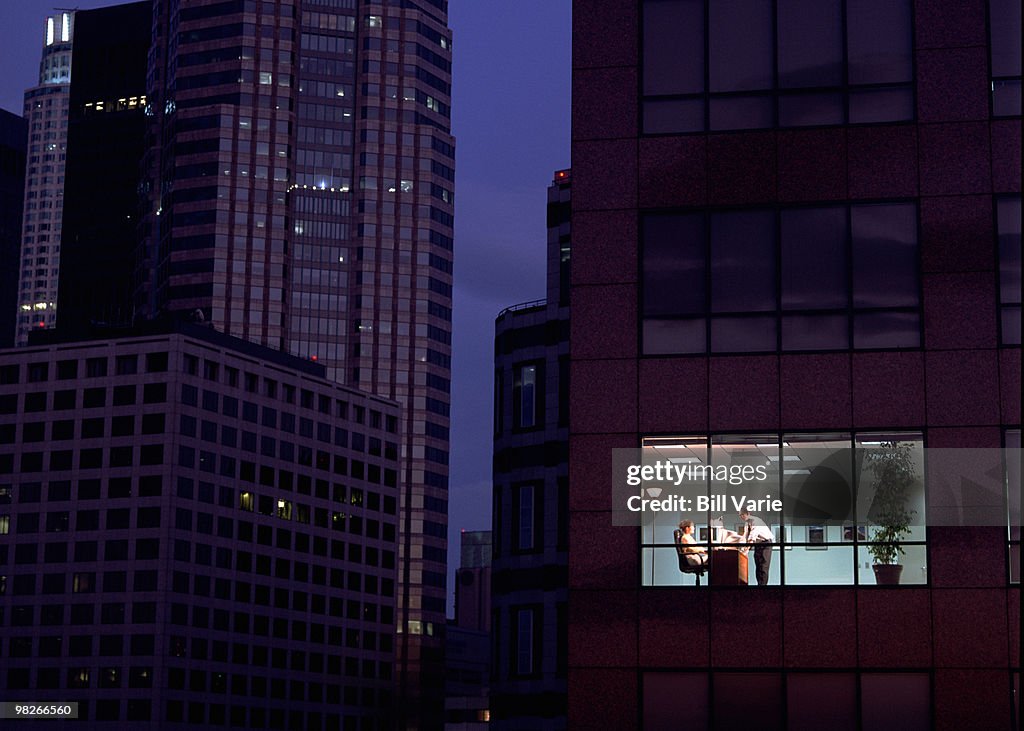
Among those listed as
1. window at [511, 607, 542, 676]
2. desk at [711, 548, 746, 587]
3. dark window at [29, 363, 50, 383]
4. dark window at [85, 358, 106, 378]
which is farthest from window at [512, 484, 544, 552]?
dark window at [29, 363, 50, 383]

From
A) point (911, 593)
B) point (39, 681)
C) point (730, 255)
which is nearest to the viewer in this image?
point (911, 593)

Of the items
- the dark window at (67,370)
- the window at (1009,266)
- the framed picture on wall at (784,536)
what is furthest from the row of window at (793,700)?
the dark window at (67,370)

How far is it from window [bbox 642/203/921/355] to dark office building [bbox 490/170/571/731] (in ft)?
128

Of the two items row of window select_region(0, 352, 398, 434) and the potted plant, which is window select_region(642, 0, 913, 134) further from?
row of window select_region(0, 352, 398, 434)

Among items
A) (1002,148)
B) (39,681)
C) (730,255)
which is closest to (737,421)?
(730,255)

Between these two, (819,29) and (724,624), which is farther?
(819,29)

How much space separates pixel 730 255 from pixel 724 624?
790 cm

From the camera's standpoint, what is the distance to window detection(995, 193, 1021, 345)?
34.7 meters

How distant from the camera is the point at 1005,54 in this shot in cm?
3600

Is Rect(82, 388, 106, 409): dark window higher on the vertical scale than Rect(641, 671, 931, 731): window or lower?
higher

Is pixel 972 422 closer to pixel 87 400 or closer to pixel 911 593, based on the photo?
pixel 911 593

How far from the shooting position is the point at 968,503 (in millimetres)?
34094

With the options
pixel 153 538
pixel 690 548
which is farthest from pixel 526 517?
pixel 153 538

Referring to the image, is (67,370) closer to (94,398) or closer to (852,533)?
(94,398)
